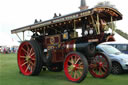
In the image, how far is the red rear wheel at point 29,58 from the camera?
21.0 feet

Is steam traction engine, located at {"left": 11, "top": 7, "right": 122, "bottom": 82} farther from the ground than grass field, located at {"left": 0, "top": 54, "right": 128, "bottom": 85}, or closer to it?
farther from the ground

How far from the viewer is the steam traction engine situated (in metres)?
5.28

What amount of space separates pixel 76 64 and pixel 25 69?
289cm

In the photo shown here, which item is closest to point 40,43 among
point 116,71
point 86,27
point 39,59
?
point 39,59

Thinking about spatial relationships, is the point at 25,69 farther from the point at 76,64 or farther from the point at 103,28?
the point at 103,28

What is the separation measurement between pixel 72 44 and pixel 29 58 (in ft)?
7.33

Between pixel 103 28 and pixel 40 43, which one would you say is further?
pixel 40 43

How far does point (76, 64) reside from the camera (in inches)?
211

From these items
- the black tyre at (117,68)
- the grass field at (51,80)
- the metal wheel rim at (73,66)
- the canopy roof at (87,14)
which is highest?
the canopy roof at (87,14)

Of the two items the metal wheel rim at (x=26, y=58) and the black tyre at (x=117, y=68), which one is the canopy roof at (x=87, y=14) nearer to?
the metal wheel rim at (x=26, y=58)

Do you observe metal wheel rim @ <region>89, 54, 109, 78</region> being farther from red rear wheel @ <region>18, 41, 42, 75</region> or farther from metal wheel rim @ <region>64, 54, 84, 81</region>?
red rear wheel @ <region>18, 41, 42, 75</region>

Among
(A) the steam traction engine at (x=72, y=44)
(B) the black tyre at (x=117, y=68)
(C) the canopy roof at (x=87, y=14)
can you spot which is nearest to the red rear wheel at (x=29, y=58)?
(A) the steam traction engine at (x=72, y=44)

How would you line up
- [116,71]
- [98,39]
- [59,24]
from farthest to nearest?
[116,71]
[59,24]
[98,39]

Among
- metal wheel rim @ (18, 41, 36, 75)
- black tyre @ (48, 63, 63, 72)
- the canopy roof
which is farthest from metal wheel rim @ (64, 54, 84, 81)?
metal wheel rim @ (18, 41, 36, 75)
